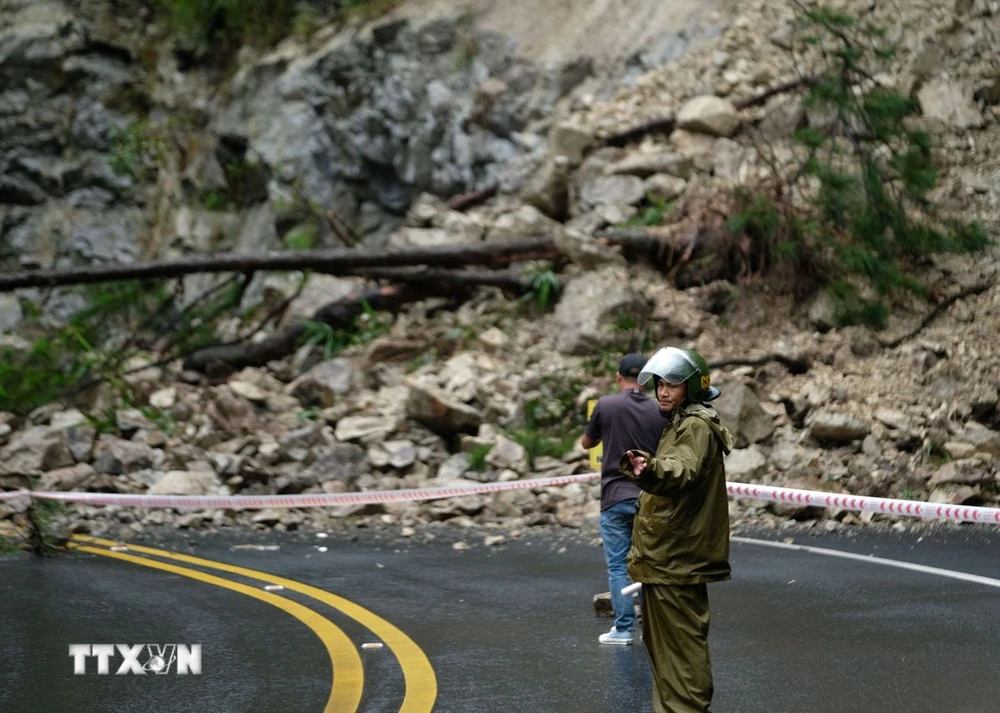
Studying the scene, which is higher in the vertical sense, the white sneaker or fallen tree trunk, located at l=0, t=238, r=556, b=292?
fallen tree trunk, located at l=0, t=238, r=556, b=292

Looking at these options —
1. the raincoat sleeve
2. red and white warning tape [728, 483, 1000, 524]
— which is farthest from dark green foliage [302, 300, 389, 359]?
the raincoat sleeve

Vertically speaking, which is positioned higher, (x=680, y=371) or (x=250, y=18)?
(x=250, y=18)

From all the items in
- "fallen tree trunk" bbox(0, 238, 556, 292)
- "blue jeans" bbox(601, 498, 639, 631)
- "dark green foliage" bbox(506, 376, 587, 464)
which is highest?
"fallen tree trunk" bbox(0, 238, 556, 292)

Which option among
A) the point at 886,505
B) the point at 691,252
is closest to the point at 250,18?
the point at 691,252

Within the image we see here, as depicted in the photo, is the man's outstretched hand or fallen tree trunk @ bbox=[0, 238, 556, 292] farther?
fallen tree trunk @ bbox=[0, 238, 556, 292]

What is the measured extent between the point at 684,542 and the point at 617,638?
2255 mm

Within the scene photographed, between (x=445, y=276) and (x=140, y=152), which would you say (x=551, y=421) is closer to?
(x=445, y=276)

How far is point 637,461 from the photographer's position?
4309 millimetres

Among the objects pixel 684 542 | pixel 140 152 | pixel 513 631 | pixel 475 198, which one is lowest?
pixel 513 631

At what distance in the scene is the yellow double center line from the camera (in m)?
5.42

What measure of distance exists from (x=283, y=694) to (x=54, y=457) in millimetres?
10083

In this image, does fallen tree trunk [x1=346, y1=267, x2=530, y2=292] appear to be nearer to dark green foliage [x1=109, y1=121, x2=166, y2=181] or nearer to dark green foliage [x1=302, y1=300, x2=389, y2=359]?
dark green foliage [x1=302, y1=300, x2=389, y2=359]
